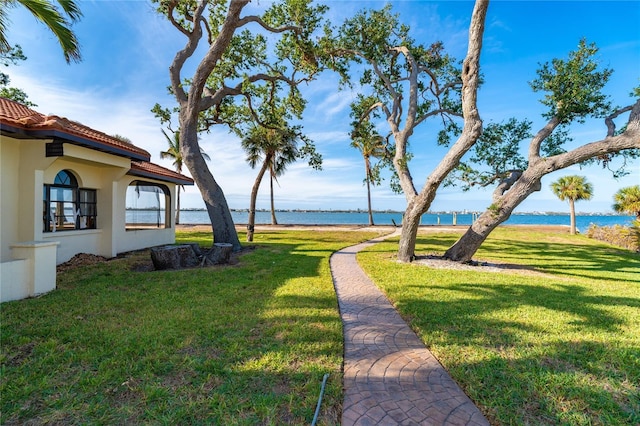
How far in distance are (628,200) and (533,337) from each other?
21935mm

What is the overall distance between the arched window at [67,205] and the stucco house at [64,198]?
3 centimetres

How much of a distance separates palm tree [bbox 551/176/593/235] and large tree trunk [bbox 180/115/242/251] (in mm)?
26874

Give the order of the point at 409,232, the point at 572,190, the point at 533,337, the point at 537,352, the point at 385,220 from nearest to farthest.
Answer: the point at 537,352 → the point at 533,337 → the point at 409,232 → the point at 572,190 → the point at 385,220

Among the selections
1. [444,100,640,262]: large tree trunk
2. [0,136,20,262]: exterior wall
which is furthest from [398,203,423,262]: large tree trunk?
[0,136,20,262]: exterior wall

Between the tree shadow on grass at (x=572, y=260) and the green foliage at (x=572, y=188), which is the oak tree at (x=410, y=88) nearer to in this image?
the tree shadow on grass at (x=572, y=260)

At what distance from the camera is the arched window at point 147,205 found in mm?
11953

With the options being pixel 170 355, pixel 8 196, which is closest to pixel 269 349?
pixel 170 355

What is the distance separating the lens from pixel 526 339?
13.0 feet

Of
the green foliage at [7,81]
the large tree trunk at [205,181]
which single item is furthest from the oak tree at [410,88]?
the green foliage at [7,81]

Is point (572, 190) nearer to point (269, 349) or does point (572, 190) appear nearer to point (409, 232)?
point (409, 232)

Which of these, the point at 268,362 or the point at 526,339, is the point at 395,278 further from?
the point at 268,362

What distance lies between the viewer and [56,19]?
19.1 feet

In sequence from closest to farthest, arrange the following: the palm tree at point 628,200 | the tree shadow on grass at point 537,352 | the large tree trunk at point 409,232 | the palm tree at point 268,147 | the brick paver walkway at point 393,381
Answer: the brick paver walkway at point 393,381 → the tree shadow on grass at point 537,352 → the large tree trunk at point 409,232 → the palm tree at point 268,147 → the palm tree at point 628,200

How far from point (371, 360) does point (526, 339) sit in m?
2.33
